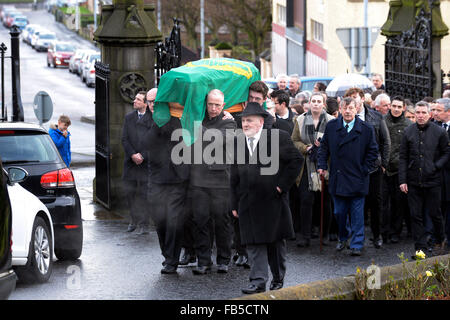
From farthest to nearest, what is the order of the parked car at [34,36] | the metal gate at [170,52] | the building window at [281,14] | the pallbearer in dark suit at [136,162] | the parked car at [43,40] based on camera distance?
the parked car at [34,36]
the parked car at [43,40]
the building window at [281,14]
the metal gate at [170,52]
the pallbearer in dark suit at [136,162]

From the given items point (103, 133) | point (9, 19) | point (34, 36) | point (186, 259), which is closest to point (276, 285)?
point (186, 259)

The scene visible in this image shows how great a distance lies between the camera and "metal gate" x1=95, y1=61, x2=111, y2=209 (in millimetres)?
16508

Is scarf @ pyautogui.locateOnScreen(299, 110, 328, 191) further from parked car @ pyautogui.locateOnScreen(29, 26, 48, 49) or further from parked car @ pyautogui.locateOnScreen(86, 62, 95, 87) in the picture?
parked car @ pyautogui.locateOnScreen(29, 26, 48, 49)

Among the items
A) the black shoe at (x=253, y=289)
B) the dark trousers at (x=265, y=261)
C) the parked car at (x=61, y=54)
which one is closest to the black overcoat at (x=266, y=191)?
the dark trousers at (x=265, y=261)

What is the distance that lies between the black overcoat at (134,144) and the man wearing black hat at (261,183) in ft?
13.6

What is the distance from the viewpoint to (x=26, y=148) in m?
11.9

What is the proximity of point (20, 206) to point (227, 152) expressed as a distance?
2.10 meters

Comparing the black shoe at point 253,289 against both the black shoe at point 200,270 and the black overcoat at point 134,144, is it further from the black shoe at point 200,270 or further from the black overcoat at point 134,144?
the black overcoat at point 134,144

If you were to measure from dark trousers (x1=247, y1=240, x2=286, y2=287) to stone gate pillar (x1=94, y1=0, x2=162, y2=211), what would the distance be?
6335 mm

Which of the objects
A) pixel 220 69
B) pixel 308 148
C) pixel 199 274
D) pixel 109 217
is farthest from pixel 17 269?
pixel 109 217

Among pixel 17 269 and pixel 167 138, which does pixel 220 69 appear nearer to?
pixel 167 138

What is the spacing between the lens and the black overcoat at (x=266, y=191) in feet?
33.8

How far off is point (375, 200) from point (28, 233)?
4676mm

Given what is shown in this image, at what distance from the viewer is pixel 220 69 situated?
12516 mm
